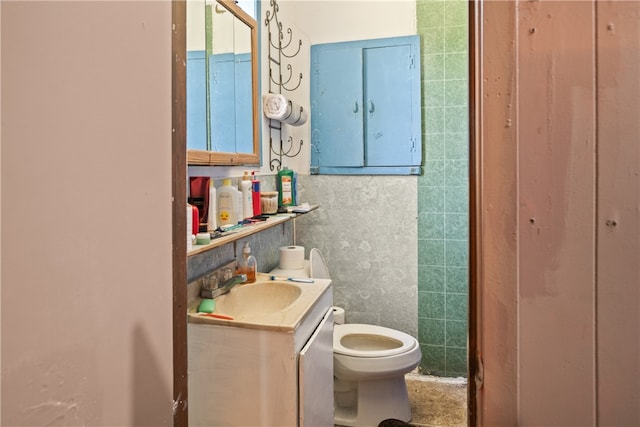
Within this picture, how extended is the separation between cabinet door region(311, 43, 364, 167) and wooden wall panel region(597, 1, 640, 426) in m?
2.17

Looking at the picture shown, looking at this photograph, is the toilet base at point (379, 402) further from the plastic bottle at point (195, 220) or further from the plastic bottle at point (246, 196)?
the plastic bottle at point (195, 220)

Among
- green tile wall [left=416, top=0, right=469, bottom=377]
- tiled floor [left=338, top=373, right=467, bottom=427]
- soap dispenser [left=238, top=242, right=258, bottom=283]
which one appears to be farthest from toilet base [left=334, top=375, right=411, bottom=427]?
soap dispenser [left=238, top=242, right=258, bottom=283]

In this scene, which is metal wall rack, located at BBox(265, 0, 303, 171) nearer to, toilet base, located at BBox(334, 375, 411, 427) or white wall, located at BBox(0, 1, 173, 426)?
toilet base, located at BBox(334, 375, 411, 427)

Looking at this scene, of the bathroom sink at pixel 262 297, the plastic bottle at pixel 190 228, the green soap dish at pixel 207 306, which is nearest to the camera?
the plastic bottle at pixel 190 228

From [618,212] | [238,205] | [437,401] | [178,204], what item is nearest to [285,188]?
[238,205]

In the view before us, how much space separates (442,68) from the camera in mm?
2582

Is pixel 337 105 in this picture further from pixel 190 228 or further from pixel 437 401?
pixel 437 401

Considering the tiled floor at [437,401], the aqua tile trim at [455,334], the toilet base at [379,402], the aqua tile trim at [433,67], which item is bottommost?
the tiled floor at [437,401]

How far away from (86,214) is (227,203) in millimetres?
1243

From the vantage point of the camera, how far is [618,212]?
550 mm

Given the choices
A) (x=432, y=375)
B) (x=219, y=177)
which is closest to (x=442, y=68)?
(x=219, y=177)

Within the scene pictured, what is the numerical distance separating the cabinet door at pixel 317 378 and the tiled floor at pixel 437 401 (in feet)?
2.43

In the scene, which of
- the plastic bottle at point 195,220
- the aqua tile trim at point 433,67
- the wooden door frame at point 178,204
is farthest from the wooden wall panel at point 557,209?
the aqua tile trim at point 433,67

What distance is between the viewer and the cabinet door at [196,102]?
1675 millimetres
